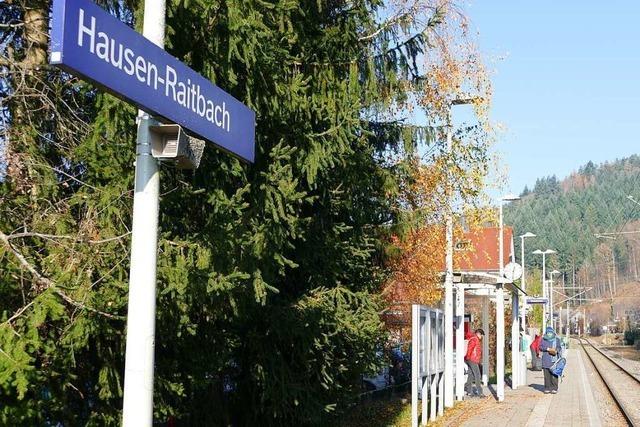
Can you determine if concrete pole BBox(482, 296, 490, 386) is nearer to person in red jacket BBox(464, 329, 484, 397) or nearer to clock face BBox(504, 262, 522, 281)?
clock face BBox(504, 262, 522, 281)

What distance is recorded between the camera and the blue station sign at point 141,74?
360cm

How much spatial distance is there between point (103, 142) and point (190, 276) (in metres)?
1.64

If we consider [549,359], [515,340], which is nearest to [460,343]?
[549,359]

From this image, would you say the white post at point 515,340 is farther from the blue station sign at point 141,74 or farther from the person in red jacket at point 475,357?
the blue station sign at point 141,74

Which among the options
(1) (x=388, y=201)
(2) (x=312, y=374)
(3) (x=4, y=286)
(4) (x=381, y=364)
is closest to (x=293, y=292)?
(2) (x=312, y=374)

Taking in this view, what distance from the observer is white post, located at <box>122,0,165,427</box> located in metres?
4.42

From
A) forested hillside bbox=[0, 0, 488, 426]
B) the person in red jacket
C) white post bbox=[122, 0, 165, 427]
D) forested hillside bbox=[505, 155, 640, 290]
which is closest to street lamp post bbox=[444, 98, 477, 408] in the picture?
the person in red jacket

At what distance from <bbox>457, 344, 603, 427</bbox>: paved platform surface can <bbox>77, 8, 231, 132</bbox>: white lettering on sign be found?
1116 cm

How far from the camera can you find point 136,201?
14.9 feet

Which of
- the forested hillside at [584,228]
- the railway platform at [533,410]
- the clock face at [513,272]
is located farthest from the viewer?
the forested hillside at [584,228]

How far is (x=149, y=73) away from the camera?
424 cm

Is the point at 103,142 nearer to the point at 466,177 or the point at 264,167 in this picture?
the point at 264,167

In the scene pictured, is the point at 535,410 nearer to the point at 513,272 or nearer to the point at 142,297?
the point at 513,272

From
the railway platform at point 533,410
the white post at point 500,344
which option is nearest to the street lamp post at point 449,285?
the railway platform at point 533,410
